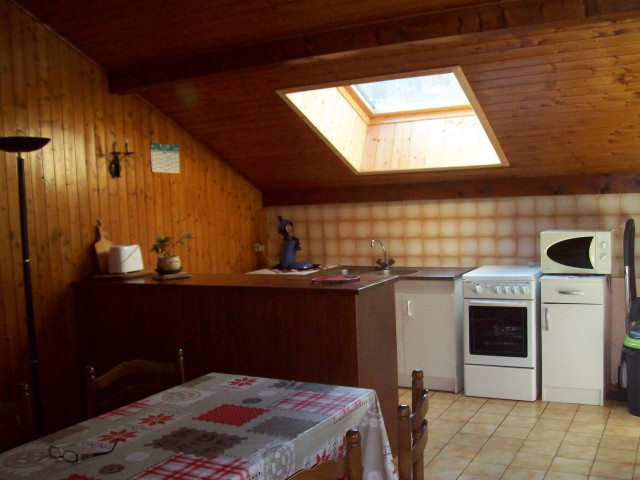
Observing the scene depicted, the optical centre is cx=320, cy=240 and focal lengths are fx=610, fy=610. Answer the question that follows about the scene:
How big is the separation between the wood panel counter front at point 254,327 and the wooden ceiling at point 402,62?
4.15 ft

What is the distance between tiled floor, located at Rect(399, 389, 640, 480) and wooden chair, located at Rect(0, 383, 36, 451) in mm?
1944

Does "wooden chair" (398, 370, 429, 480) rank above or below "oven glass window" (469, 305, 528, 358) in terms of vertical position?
above

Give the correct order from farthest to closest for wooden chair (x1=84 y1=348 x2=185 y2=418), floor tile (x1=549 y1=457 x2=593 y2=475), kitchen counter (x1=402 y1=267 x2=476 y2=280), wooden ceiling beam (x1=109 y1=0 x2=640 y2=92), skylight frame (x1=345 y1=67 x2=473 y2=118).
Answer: skylight frame (x1=345 y1=67 x2=473 y2=118) < kitchen counter (x1=402 y1=267 x2=476 y2=280) < floor tile (x1=549 y1=457 x2=593 y2=475) < wooden ceiling beam (x1=109 y1=0 x2=640 y2=92) < wooden chair (x1=84 y1=348 x2=185 y2=418)

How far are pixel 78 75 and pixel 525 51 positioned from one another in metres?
2.71

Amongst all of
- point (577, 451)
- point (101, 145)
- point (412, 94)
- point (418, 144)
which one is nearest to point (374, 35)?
point (412, 94)

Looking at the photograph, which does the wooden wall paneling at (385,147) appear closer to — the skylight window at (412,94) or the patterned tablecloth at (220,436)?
the skylight window at (412,94)

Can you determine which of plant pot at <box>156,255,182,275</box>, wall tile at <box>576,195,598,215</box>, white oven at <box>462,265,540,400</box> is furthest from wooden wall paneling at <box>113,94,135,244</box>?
wall tile at <box>576,195,598,215</box>

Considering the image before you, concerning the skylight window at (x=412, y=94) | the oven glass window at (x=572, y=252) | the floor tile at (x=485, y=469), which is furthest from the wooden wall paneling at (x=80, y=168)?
the oven glass window at (x=572, y=252)

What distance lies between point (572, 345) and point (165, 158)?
3.14 metres

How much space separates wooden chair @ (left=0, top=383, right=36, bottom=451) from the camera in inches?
75.5

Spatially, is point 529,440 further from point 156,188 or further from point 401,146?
point 156,188

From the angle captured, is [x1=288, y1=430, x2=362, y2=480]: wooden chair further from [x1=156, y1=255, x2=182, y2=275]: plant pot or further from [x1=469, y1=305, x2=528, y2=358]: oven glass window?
[x1=469, y1=305, x2=528, y2=358]: oven glass window

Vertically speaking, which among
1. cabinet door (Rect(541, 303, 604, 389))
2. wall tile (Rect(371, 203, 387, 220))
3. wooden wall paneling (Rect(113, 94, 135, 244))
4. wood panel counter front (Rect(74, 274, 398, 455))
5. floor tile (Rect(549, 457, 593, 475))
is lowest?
floor tile (Rect(549, 457, 593, 475))

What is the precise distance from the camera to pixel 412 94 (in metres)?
4.72
